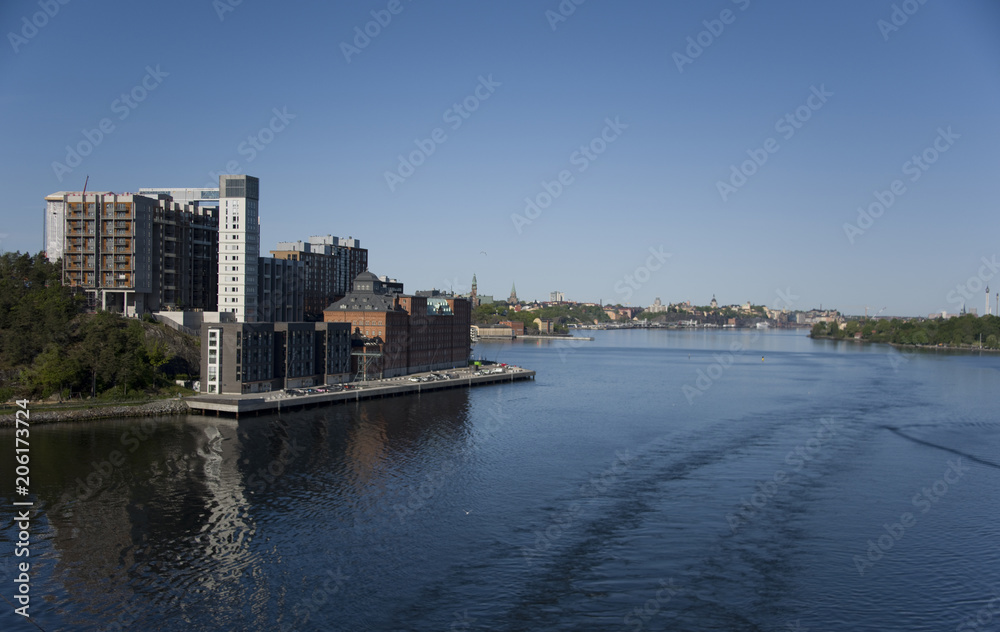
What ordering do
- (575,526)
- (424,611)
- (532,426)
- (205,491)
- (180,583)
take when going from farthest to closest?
1. (532,426)
2. (205,491)
3. (575,526)
4. (180,583)
5. (424,611)

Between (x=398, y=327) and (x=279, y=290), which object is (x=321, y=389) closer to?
(x=398, y=327)

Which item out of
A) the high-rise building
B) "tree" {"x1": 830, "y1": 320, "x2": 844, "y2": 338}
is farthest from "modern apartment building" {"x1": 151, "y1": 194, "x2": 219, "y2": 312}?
"tree" {"x1": 830, "y1": 320, "x2": 844, "y2": 338}

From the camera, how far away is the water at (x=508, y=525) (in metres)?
17.3

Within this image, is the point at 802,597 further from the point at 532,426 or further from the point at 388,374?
the point at 388,374

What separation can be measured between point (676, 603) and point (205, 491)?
56.5 feet

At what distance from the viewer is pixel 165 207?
58062 mm

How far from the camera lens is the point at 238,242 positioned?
177 feet

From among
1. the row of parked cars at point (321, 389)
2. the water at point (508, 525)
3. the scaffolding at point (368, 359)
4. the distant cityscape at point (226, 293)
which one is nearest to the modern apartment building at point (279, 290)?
the distant cityscape at point (226, 293)

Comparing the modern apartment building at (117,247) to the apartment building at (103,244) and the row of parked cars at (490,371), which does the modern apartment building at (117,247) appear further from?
the row of parked cars at (490,371)

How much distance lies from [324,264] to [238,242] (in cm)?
4012

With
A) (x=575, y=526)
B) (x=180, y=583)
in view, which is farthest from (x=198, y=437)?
(x=575, y=526)

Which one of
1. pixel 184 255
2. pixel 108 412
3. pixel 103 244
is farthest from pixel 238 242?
pixel 108 412
